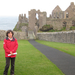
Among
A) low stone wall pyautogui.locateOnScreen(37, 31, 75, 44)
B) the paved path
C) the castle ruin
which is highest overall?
the castle ruin

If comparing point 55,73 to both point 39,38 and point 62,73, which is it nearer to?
point 62,73

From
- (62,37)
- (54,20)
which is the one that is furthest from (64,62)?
(54,20)

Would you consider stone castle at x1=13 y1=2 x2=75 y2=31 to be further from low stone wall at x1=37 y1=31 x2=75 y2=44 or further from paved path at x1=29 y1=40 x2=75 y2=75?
paved path at x1=29 y1=40 x2=75 y2=75

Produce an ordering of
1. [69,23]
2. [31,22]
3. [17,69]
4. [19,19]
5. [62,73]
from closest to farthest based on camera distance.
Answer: [62,73] → [17,69] → [69,23] → [31,22] → [19,19]

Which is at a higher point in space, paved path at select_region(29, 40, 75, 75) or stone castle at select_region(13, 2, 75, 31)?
stone castle at select_region(13, 2, 75, 31)

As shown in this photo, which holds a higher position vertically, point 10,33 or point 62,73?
point 10,33

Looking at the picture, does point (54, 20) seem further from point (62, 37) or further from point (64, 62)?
point (64, 62)

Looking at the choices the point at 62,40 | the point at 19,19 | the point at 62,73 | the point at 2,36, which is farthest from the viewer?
the point at 19,19

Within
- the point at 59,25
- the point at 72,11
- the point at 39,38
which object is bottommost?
the point at 39,38

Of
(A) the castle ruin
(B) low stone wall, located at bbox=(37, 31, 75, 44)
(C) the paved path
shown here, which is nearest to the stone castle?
(A) the castle ruin

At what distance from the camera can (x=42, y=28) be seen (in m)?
41.3

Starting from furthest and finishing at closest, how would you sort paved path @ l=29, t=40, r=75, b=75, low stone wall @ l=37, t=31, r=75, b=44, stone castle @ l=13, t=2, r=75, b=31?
1. stone castle @ l=13, t=2, r=75, b=31
2. low stone wall @ l=37, t=31, r=75, b=44
3. paved path @ l=29, t=40, r=75, b=75

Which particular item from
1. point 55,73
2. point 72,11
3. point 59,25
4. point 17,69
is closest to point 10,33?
point 17,69

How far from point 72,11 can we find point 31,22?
578 inches
